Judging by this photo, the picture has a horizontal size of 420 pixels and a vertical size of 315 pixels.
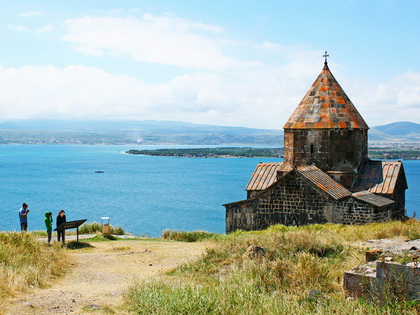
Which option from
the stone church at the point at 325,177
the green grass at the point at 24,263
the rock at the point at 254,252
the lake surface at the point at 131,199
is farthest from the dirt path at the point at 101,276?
the lake surface at the point at 131,199

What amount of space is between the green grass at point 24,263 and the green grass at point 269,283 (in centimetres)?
188

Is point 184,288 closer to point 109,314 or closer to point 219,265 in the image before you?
point 109,314

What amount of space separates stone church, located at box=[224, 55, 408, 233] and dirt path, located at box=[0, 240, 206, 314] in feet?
12.7

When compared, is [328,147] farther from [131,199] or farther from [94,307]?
[131,199]

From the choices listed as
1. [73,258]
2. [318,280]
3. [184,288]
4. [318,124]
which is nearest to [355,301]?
[318,280]

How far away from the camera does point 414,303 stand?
552 cm

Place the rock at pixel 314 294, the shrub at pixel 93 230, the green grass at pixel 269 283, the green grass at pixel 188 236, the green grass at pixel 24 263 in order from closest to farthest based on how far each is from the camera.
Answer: the green grass at pixel 269 283
the rock at pixel 314 294
the green grass at pixel 24 263
the green grass at pixel 188 236
the shrub at pixel 93 230

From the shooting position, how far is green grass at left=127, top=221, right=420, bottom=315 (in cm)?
586

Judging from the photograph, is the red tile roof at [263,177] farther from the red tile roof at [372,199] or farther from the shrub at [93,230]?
the shrub at [93,230]

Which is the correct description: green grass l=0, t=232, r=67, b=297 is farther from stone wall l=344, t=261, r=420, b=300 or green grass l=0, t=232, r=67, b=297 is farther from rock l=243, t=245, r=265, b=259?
stone wall l=344, t=261, r=420, b=300

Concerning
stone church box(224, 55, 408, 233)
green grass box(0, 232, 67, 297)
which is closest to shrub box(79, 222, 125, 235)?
stone church box(224, 55, 408, 233)

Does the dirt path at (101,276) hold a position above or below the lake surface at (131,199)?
above

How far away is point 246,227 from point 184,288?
987 cm

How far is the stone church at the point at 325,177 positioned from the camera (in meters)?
15.1
